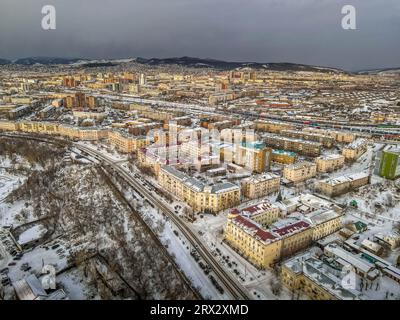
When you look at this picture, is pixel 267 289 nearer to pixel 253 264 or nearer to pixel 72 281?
pixel 253 264

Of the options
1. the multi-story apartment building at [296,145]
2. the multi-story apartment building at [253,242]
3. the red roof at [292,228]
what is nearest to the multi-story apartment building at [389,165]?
the multi-story apartment building at [296,145]

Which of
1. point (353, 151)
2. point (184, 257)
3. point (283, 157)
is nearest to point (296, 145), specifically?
point (283, 157)

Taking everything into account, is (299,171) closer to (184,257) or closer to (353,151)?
(353,151)

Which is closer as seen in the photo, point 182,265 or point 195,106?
point 182,265

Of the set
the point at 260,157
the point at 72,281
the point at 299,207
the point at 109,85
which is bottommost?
the point at 72,281

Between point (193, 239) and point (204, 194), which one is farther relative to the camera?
point (204, 194)
